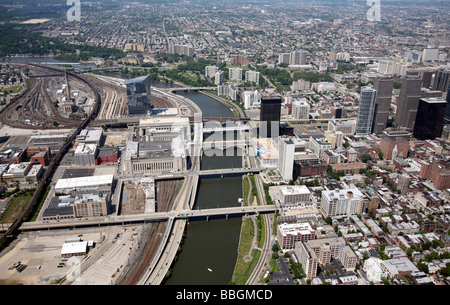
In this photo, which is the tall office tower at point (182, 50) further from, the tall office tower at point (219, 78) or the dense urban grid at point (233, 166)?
the tall office tower at point (219, 78)

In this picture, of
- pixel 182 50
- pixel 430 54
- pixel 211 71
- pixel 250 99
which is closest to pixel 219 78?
pixel 211 71

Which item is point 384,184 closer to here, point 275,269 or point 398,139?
point 398,139

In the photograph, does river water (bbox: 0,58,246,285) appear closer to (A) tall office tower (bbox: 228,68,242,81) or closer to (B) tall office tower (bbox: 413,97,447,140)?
(B) tall office tower (bbox: 413,97,447,140)

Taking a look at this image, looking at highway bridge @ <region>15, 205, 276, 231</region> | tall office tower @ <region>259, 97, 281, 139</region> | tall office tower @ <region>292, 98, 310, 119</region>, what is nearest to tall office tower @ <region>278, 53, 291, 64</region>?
tall office tower @ <region>292, 98, 310, 119</region>

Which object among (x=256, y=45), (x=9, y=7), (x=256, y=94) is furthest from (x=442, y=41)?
(x=9, y=7)

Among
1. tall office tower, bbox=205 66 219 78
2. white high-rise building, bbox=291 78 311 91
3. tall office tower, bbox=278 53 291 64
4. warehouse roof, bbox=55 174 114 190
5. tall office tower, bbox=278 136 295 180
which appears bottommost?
warehouse roof, bbox=55 174 114 190
